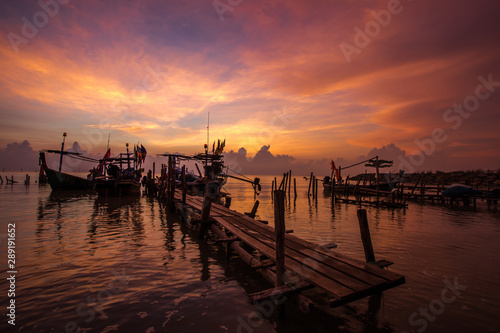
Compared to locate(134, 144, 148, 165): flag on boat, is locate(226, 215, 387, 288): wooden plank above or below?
below

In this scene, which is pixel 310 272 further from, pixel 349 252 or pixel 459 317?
pixel 349 252

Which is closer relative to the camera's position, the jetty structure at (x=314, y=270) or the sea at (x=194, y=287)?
the jetty structure at (x=314, y=270)

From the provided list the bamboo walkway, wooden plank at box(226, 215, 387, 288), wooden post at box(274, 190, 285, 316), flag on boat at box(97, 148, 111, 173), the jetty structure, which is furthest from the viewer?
flag on boat at box(97, 148, 111, 173)

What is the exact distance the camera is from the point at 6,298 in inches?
221

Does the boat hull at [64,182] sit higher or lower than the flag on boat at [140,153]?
lower

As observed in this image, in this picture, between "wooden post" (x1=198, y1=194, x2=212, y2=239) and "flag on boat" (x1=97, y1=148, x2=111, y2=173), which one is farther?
"flag on boat" (x1=97, y1=148, x2=111, y2=173)

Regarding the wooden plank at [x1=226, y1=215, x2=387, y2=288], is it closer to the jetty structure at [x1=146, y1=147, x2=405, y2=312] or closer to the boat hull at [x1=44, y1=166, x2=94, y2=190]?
the jetty structure at [x1=146, y1=147, x2=405, y2=312]

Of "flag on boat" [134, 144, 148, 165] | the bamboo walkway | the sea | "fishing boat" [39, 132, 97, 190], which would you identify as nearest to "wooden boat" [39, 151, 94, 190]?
"fishing boat" [39, 132, 97, 190]

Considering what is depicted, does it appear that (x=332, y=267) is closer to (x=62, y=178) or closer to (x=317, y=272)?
(x=317, y=272)

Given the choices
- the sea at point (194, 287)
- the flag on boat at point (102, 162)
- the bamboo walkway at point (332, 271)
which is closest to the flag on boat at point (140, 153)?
the flag on boat at point (102, 162)

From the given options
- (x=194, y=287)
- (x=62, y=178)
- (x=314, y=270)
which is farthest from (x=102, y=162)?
(x=314, y=270)

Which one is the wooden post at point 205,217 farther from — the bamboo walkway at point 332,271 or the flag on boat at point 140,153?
the flag on boat at point 140,153

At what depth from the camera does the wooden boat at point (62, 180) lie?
34688 millimetres

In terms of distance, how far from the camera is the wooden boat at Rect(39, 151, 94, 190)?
34.7 meters
